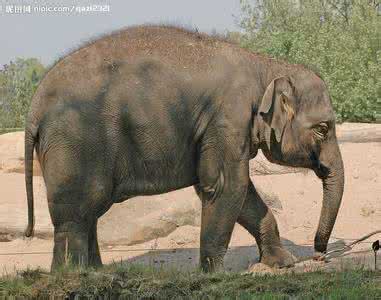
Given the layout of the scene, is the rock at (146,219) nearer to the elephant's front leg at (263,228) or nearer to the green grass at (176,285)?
the elephant's front leg at (263,228)

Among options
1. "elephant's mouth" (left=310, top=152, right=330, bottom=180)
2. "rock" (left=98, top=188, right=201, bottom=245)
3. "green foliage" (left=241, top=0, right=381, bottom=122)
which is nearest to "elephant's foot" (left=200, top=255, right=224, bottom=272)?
"elephant's mouth" (left=310, top=152, right=330, bottom=180)

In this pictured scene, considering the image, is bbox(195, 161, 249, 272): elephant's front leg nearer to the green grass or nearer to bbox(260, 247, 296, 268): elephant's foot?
bbox(260, 247, 296, 268): elephant's foot

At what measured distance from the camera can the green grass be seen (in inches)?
235

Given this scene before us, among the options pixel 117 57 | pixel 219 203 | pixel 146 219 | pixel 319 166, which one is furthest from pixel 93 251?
pixel 319 166

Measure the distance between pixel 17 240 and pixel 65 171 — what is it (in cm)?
341

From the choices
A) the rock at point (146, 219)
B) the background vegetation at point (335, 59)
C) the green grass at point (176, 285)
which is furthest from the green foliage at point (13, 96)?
the green grass at point (176, 285)

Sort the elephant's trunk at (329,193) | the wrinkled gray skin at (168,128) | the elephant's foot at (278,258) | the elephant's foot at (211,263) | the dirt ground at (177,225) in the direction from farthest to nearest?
1. the dirt ground at (177,225)
2. the elephant's foot at (278,258)
3. the elephant's trunk at (329,193)
4. the elephant's foot at (211,263)
5. the wrinkled gray skin at (168,128)

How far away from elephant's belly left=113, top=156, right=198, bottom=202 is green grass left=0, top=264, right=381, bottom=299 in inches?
72.5

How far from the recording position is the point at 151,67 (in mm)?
8164

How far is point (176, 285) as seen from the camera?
6082 millimetres

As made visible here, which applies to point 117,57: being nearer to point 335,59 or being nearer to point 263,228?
point 263,228

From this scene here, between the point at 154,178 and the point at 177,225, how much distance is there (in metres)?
2.79

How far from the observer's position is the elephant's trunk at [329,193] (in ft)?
28.5

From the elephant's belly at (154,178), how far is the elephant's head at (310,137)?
2.65ft
